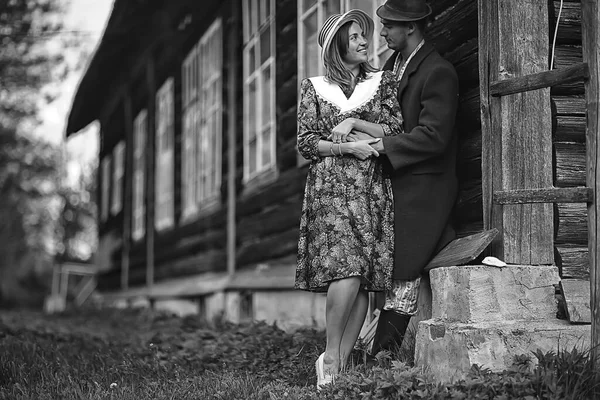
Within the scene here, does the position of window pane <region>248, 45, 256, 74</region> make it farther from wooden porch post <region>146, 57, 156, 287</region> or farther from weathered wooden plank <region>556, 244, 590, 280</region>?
weathered wooden plank <region>556, 244, 590, 280</region>

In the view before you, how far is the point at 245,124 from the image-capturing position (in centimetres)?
908

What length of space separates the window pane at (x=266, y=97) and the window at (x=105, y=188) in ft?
36.1

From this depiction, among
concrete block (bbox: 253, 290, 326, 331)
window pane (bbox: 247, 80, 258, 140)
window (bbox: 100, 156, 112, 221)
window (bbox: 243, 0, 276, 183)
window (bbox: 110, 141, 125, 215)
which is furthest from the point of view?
window (bbox: 100, 156, 112, 221)

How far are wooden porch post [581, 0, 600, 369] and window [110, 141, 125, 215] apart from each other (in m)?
14.0

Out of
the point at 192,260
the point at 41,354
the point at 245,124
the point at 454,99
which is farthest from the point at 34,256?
the point at 454,99

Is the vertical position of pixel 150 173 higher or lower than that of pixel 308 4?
lower

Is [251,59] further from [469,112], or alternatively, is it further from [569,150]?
[569,150]

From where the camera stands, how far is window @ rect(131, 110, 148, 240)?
1509cm

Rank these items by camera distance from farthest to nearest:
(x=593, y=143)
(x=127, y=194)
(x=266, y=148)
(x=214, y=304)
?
1. (x=127, y=194)
2. (x=214, y=304)
3. (x=266, y=148)
4. (x=593, y=143)

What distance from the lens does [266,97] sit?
860cm

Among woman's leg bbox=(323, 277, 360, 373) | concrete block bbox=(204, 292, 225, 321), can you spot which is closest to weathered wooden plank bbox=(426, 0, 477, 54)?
woman's leg bbox=(323, 277, 360, 373)

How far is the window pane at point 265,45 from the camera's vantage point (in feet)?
27.9

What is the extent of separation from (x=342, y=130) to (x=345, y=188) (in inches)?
10.3

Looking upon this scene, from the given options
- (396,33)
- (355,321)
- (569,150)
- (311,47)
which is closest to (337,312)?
(355,321)
